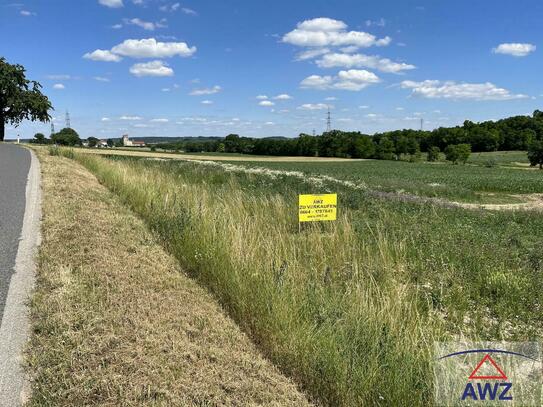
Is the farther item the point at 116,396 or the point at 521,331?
the point at 521,331

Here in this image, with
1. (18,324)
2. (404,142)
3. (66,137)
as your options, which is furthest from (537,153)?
(66,137)

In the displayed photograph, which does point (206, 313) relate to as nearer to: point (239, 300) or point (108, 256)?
point (239, 300)

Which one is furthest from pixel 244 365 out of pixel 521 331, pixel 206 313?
pixel 521 331

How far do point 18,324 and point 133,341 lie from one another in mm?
1090

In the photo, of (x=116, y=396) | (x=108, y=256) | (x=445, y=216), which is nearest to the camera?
(x=116, y=396)

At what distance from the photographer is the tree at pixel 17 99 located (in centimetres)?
5956

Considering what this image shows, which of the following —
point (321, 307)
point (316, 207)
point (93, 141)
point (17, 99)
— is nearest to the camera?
point (321, 307)

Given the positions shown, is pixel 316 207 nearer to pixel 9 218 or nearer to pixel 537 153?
pixel 9 218

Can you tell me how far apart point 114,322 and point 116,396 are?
97cm

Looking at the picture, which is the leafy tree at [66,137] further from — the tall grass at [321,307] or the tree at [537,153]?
the tall grass at [321,307]

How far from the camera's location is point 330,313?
149 inches

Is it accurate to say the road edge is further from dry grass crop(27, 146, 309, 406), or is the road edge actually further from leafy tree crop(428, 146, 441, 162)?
leafy tree crop(428, 146, 441, 162)

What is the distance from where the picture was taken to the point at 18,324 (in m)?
3.48

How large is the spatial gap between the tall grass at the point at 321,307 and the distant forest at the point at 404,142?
11093 centimetres
